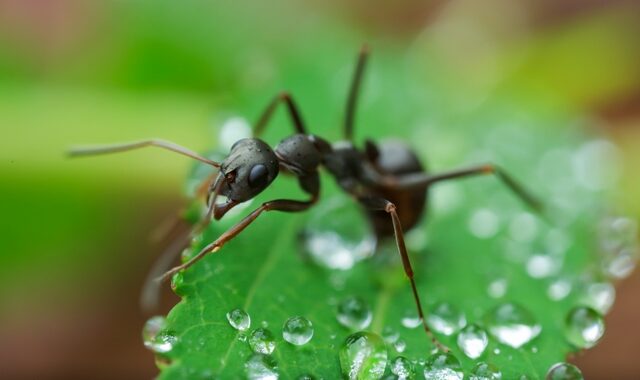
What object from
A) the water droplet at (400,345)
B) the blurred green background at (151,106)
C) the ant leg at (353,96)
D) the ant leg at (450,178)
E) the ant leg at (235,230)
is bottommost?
the water droplet at (400,345)

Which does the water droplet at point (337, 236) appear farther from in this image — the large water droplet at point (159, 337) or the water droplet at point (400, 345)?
the large water droplet at point (159, 337)

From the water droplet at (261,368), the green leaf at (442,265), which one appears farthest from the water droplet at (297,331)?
the water droplet at (261,368)

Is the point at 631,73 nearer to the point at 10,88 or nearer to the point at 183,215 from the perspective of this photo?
the point at 183,215

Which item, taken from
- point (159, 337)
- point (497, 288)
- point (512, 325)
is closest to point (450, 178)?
point (497, 288)

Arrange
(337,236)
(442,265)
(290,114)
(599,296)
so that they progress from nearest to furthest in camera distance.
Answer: (599,296), (442,265), (337,236), (290,114)

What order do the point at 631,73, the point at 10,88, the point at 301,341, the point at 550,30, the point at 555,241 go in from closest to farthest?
the point at 301,341
the point at 555,241
the point at 10,88
the point at 631,73
the point at 550,30

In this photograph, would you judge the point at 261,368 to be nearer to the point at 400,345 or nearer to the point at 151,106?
the point at 400,345

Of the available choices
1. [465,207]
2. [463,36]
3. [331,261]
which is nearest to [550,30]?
[463,36]
